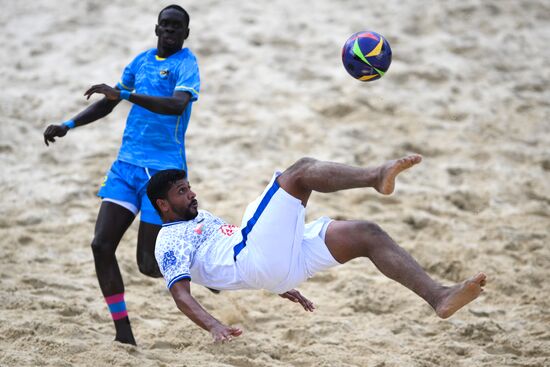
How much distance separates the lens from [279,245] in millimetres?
4184

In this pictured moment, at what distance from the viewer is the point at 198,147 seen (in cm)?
815

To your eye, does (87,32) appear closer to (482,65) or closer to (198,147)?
(198,147)

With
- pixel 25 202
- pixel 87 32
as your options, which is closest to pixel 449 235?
pixel 25 202

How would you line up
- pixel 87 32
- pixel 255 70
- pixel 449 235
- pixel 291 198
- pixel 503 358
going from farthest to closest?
pixel 87 32
pixel 255 70
pixel 449 235
pixel 503 358
pixel 291 198

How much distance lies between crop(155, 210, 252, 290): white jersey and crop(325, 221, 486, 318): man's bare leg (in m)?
0.54

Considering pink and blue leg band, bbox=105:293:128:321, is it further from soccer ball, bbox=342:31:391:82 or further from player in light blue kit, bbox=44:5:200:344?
soccer ball, bbox=342:31:391:82

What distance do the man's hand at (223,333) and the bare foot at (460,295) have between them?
993mm

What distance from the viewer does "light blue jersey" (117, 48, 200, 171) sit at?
5.03m

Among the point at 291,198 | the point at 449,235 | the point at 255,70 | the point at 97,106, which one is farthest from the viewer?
the point at 255,70

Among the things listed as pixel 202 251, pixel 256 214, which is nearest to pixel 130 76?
pixel 202 251

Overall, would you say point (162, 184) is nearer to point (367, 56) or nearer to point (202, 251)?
point (202, 251)

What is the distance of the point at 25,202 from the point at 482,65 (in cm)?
544

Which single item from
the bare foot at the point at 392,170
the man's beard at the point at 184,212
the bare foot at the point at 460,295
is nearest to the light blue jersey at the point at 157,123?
the man's beard at the point at 184,212

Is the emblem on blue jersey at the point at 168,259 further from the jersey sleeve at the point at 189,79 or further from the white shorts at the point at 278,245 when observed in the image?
the jersey sleeve at the point at 189,79
